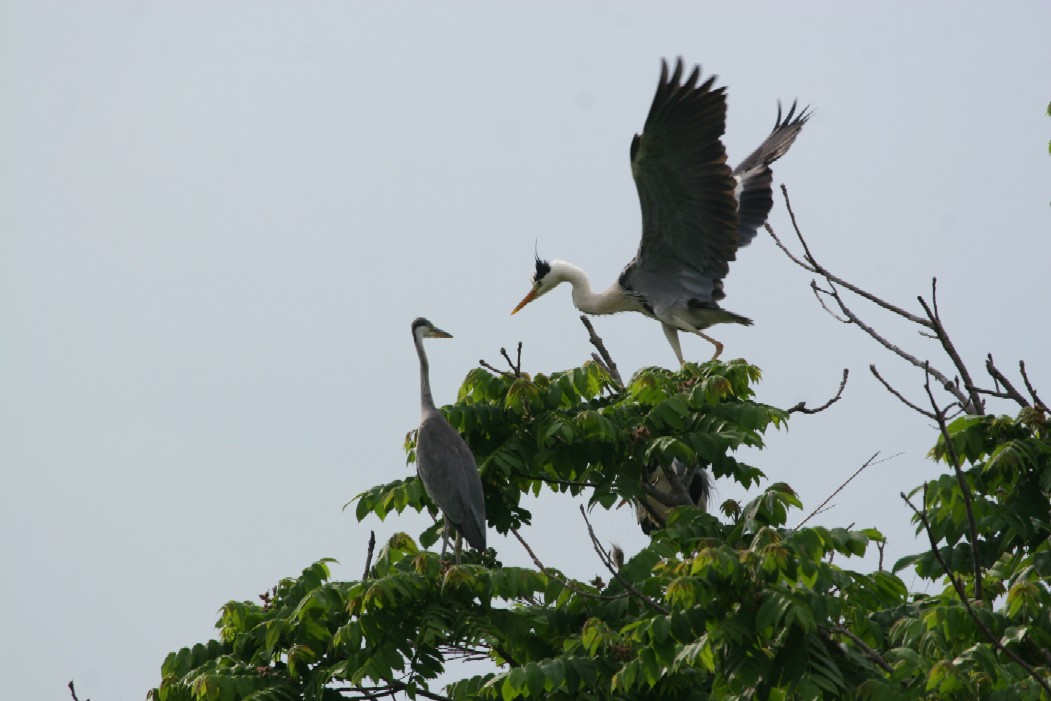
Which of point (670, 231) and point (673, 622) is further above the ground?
point (670, 231)

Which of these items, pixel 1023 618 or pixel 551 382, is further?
pixel 551 382

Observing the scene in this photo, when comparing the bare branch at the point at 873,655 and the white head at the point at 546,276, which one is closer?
the bare branch at the point at 873,655

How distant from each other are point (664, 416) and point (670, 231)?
391 centimetres

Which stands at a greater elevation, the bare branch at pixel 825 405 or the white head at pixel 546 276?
the white head at pixel 546 276

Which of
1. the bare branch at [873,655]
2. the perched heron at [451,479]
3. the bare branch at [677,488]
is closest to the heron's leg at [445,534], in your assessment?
the perched heron at [451,479]

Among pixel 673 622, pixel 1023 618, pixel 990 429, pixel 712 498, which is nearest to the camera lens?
pixel 673 622

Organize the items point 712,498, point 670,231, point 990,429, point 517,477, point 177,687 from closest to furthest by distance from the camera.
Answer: point 990,429 → point 177,687 → point 517,477 → point 712,498 → point 670,231

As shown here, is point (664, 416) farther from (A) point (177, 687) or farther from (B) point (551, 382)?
(A) point (177, 687)

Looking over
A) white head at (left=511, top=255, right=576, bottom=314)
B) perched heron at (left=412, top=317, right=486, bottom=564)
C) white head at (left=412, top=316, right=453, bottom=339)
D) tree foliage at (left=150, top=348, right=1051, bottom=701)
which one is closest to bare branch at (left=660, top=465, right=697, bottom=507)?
tree foliage at (left=150, top=348, right=1051, bottom=701)

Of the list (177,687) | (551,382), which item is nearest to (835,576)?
(551,382)

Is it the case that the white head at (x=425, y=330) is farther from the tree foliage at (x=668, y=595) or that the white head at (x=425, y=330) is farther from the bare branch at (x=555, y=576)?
the bare branch at (x=555, y=576)

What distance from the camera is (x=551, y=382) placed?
6.67 meters

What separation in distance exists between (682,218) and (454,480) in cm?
395

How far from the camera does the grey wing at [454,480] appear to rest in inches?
260
